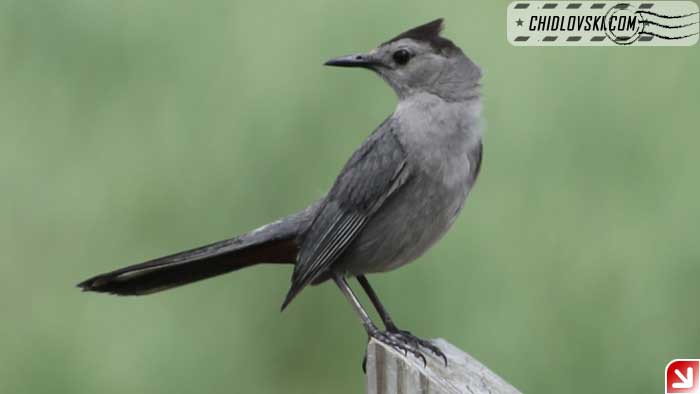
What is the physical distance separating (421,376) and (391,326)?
0.99m

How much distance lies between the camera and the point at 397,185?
146 inches

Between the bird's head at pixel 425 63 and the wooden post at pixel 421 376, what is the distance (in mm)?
951

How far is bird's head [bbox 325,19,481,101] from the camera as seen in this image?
374cm

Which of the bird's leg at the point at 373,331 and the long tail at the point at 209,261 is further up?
the long tail at the point at 209,261

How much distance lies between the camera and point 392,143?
3.74m

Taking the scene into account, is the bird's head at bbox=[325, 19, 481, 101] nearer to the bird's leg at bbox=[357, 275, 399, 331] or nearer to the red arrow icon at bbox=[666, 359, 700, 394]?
the bird's leg at bbox=[357, 275, 399, 331]

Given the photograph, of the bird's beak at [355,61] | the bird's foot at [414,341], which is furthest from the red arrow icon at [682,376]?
the bird's beak at [355,61]

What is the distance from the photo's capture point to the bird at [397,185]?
369cm

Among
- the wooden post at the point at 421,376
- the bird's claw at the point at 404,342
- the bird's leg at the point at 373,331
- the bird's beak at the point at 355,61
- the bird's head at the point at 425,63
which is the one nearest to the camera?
the wooden post at the point at 421,376

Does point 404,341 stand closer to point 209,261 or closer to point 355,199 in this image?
point 355,199

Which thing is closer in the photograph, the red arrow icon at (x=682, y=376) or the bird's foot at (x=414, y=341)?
the bird's foot at (x=414, y=341)

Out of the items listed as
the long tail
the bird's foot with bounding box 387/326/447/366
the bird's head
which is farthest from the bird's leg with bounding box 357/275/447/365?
the bird's head

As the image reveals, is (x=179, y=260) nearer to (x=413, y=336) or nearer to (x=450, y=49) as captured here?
(x=413, y=336)

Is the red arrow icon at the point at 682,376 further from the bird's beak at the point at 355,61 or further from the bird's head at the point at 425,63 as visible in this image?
the bird's beak at the point at 355,61
